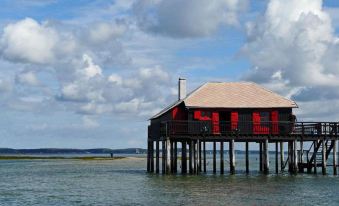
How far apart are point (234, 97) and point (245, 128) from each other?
2941 millimetres

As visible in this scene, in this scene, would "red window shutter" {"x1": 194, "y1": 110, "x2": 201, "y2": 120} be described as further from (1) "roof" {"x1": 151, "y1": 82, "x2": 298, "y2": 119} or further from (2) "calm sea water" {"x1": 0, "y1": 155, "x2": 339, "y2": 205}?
(2) "calm sea water" {"x1": 0, "y1": 155, "x2": 339, "y2": 205}

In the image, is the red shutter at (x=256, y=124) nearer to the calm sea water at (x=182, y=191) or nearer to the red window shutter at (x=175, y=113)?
the calm sea water at (x=182, y=191)

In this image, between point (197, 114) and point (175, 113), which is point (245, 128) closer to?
point (197, 114)

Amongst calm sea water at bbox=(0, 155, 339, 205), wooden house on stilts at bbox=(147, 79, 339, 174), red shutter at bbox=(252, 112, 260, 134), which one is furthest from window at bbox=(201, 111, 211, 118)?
calm sea water at bbox=(0, 155, 339, 205)

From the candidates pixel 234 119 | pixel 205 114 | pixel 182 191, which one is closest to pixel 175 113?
pixel 205 114

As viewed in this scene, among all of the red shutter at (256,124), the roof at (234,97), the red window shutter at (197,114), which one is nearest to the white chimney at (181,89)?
the roof at (234,97)

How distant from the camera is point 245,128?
52.7 metres

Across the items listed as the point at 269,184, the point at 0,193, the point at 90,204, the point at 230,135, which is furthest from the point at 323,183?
the point at 0,193

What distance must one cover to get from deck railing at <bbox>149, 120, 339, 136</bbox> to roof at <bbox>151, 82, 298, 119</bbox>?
140 centimetres

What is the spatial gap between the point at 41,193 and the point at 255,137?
17206mm

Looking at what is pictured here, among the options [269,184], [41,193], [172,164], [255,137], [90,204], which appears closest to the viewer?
[90,204]

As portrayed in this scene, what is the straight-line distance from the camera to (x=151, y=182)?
161ft

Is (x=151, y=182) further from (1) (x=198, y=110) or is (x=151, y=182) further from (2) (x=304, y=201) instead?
(2) (x=304, y=201)

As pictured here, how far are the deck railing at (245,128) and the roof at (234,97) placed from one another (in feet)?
4.61
